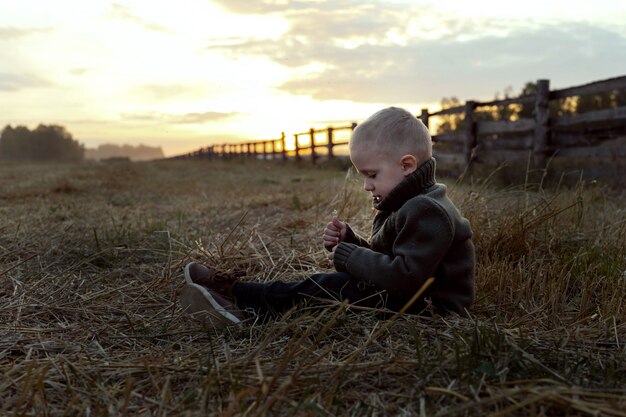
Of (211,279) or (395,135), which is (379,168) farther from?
(211,279)

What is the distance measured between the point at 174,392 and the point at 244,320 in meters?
0.68

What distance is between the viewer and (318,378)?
150 centimetres

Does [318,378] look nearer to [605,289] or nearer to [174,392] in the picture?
[174,392]

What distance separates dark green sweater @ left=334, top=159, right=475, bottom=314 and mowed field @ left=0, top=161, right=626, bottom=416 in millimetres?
140

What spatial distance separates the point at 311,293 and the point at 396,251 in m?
0.42

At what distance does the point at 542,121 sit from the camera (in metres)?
8.31

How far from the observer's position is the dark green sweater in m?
2.08

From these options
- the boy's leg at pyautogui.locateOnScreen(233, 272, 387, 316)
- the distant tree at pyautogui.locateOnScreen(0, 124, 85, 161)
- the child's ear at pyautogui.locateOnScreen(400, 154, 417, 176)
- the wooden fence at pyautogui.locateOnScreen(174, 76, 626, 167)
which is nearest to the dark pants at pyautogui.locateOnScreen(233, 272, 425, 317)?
the boy's leg at pyautogui.locateOnScreen(233, 272, 387, 316)

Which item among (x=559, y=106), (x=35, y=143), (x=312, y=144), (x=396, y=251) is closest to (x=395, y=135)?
(x=396, y=251)

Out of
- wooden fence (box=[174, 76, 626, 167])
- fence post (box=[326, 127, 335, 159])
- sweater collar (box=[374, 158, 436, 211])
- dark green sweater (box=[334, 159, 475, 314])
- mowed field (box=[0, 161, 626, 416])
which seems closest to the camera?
mowed field (box=[0, 161, 626, 416])

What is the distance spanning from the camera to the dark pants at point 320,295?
223 cm

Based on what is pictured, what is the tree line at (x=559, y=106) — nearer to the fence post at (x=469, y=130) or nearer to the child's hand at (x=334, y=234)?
the fence post at (x=469, y=130)

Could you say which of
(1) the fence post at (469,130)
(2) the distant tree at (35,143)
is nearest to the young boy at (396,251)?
(1) the fence post at (469,130)

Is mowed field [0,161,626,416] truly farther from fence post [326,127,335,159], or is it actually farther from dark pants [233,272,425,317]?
fence post [326,127,335,159]
